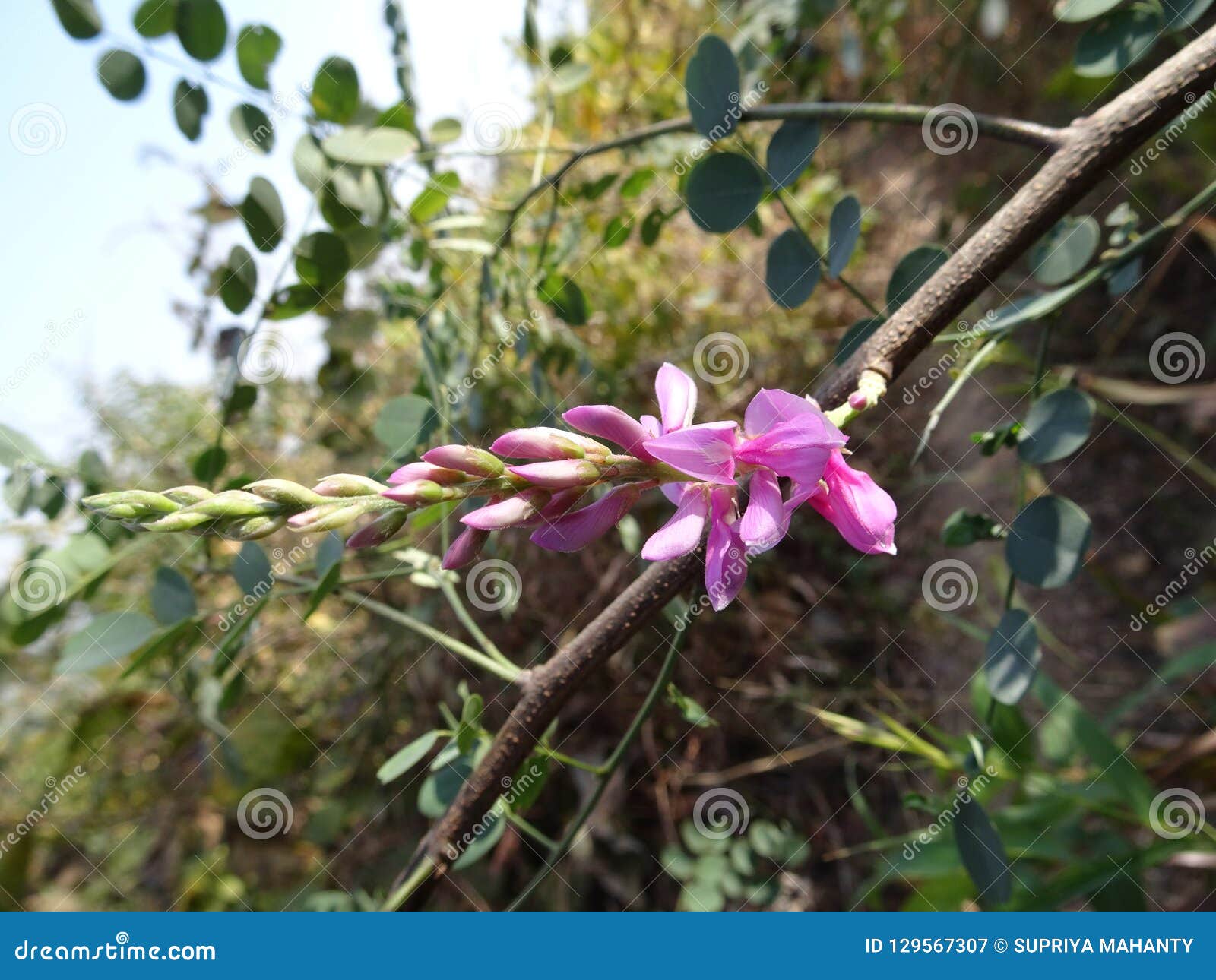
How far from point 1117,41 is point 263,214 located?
3.49 ft

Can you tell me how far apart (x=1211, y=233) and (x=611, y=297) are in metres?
1.34

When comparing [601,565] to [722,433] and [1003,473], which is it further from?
[722,433]

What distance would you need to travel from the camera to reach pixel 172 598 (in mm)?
1104

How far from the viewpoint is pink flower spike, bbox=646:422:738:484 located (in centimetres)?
55

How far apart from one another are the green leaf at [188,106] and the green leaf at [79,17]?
0.14 meters

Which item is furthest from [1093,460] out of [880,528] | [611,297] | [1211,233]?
[880,528]

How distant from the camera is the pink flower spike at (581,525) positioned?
58cm

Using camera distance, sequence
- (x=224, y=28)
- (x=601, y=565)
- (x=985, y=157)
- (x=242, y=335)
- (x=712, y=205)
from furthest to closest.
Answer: (x=985, y=157), (x=601, y=565), (x=242, y=335), (x=224, y=28), (x=712, y=205)

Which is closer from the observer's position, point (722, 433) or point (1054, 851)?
point (722, 433)

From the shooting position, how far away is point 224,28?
1.12 meters

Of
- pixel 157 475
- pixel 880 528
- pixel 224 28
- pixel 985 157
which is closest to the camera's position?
pixel 880 528

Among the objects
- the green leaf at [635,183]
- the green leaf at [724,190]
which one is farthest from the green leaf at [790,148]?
the green leaf at [635,183]

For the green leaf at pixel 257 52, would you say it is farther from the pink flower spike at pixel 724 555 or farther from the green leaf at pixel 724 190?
the pink flower spike at pixel 724 555

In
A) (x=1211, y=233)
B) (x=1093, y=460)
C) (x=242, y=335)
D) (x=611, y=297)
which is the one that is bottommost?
(x=242, y=335)
